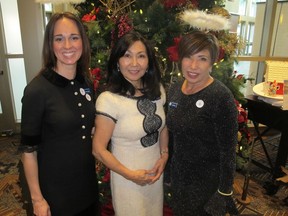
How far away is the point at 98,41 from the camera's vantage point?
2127 millimetres

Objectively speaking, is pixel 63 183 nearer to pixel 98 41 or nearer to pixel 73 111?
pixel 73 111

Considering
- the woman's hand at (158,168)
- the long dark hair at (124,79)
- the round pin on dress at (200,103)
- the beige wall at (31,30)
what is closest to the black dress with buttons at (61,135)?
the long dark hair at (124,79)

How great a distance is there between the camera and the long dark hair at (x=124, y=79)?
1357mm

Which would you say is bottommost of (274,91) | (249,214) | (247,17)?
(249,214)

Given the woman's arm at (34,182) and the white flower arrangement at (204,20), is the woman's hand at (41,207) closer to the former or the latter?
the woman's arm at (34,182)

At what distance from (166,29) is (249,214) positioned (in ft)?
6.06

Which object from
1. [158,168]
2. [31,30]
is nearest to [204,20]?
[158,168]

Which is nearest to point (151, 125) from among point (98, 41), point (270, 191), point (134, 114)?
point (134, 114)

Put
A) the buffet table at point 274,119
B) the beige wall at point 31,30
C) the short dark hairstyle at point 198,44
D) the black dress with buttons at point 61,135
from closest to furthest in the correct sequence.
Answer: the black dress with buttons at point 61,135, the short dark hairstyle at point 198,44, the buffet table at point 274,119, the beige wall at point 31,30

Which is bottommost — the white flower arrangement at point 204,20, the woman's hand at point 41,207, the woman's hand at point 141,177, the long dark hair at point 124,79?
the woman's hand at point 41,207

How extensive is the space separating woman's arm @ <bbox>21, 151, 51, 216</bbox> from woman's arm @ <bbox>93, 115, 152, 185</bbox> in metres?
0.30

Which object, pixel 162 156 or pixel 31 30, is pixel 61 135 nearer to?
pixel 162 156

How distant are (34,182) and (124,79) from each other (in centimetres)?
70

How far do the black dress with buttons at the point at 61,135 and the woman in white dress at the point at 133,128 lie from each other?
85mm
